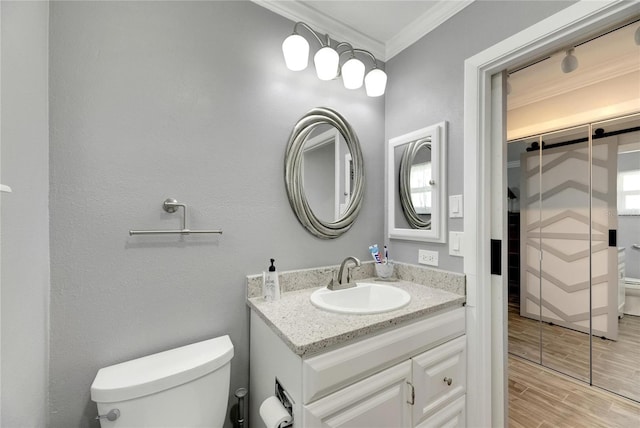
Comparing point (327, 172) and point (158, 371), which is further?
→ point (327, 172)

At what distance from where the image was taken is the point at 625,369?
1.92 metres

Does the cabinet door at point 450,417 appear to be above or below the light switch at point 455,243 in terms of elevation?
below

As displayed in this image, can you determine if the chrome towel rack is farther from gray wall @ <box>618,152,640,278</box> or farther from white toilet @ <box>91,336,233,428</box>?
gray wall @ <box>618,152,640,278</box>

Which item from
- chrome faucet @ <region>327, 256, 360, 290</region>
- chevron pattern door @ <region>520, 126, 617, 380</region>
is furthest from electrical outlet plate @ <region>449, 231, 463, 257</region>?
chevron pattern door @ <region>520, 126, 617, 380</region>

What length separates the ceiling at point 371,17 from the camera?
1358 mm

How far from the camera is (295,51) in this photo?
124 centimetres

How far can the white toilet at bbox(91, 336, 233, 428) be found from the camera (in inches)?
32.4

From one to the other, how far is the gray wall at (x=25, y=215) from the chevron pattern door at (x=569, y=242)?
3.14m

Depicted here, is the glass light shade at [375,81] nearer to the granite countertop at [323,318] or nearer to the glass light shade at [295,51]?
the glass light shade at [295,51]

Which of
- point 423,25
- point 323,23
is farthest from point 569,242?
point 323,23

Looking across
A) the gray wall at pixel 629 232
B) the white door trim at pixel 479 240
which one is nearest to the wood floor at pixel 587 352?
the gray wall at pixel 629 232

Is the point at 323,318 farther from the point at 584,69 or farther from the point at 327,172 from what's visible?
the point at 584,69

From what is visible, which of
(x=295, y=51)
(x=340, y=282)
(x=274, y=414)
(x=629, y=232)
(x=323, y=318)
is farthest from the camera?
Answer: (x=629, y=232)

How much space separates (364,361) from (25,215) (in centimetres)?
112
